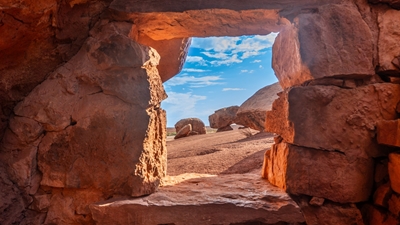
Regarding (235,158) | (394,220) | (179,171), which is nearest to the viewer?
(394,220)

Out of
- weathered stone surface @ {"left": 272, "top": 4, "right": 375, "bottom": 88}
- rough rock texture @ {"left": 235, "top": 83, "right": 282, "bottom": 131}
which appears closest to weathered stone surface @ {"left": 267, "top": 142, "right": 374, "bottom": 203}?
weathered stone surface @ {"left": 272, "top": 4, "right": 375, "bottom": 88}

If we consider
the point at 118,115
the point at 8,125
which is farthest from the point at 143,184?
the point at 8,125

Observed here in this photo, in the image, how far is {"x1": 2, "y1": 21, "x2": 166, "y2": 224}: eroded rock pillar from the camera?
1584 mm

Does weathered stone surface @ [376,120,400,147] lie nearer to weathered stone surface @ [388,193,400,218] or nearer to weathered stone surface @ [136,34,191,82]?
weathered stone surface @ [388,193,400,218]

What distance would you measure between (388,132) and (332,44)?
573mm

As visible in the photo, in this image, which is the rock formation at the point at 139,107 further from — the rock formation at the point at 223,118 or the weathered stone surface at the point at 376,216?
the rock formation at the point at 223,118

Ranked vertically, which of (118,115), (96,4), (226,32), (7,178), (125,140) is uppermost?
(96,4)

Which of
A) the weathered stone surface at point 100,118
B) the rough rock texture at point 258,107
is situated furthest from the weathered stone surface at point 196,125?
the weathered stone surface at point 100,118

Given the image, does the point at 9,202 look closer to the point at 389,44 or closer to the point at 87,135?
the point at 87,135

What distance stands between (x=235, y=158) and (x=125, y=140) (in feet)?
6.05

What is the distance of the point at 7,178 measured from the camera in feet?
5.17

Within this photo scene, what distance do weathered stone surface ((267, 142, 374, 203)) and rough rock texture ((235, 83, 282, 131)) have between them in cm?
539

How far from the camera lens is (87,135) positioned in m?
1.59

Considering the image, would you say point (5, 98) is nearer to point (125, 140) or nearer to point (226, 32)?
point (125, 140)
